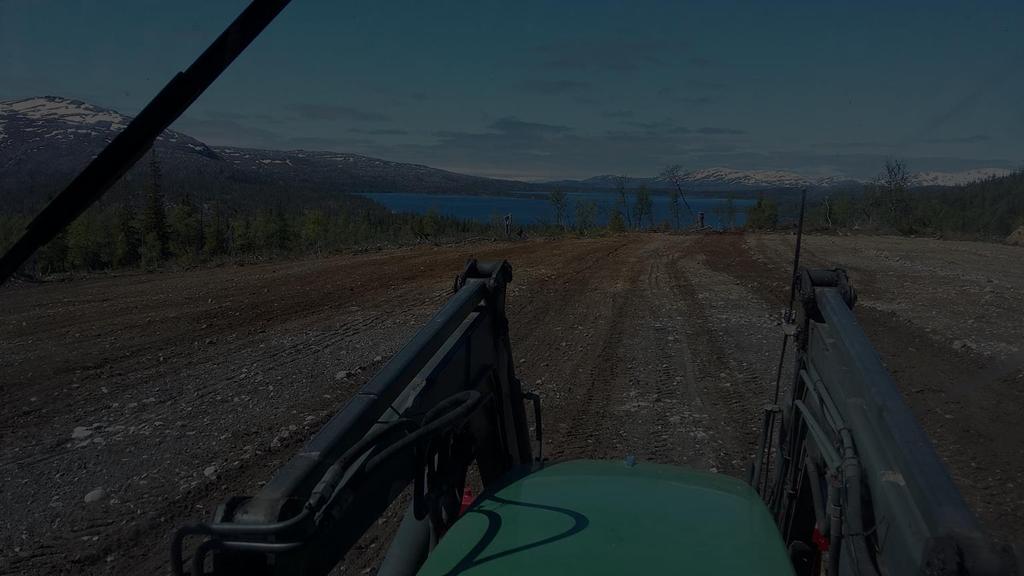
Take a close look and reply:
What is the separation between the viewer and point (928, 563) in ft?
3.97

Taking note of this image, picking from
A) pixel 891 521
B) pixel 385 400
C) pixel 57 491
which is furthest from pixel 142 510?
pixel 891 521

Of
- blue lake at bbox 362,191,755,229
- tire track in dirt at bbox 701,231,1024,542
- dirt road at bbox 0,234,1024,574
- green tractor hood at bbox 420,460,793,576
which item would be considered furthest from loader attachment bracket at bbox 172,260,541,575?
blue lake at bbox 362,191,755,229

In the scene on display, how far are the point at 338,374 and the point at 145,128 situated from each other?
702 centimetres

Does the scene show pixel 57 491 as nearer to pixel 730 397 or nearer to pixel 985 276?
pixel 730 397

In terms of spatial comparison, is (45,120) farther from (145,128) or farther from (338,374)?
(338,374)

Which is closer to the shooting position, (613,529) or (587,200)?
(613,529)

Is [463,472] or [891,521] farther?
[463,472]

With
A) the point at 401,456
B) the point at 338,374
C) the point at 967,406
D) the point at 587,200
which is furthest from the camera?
the point at 587,200

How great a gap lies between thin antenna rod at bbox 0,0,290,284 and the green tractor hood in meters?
1.14

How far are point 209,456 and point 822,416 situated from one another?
483 centimetres

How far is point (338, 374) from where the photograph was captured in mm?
8055

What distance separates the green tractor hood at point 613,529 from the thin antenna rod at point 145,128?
114cm

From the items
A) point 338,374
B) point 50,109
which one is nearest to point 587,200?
point 338,374

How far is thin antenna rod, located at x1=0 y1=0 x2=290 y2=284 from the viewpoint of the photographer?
1.25 metres
